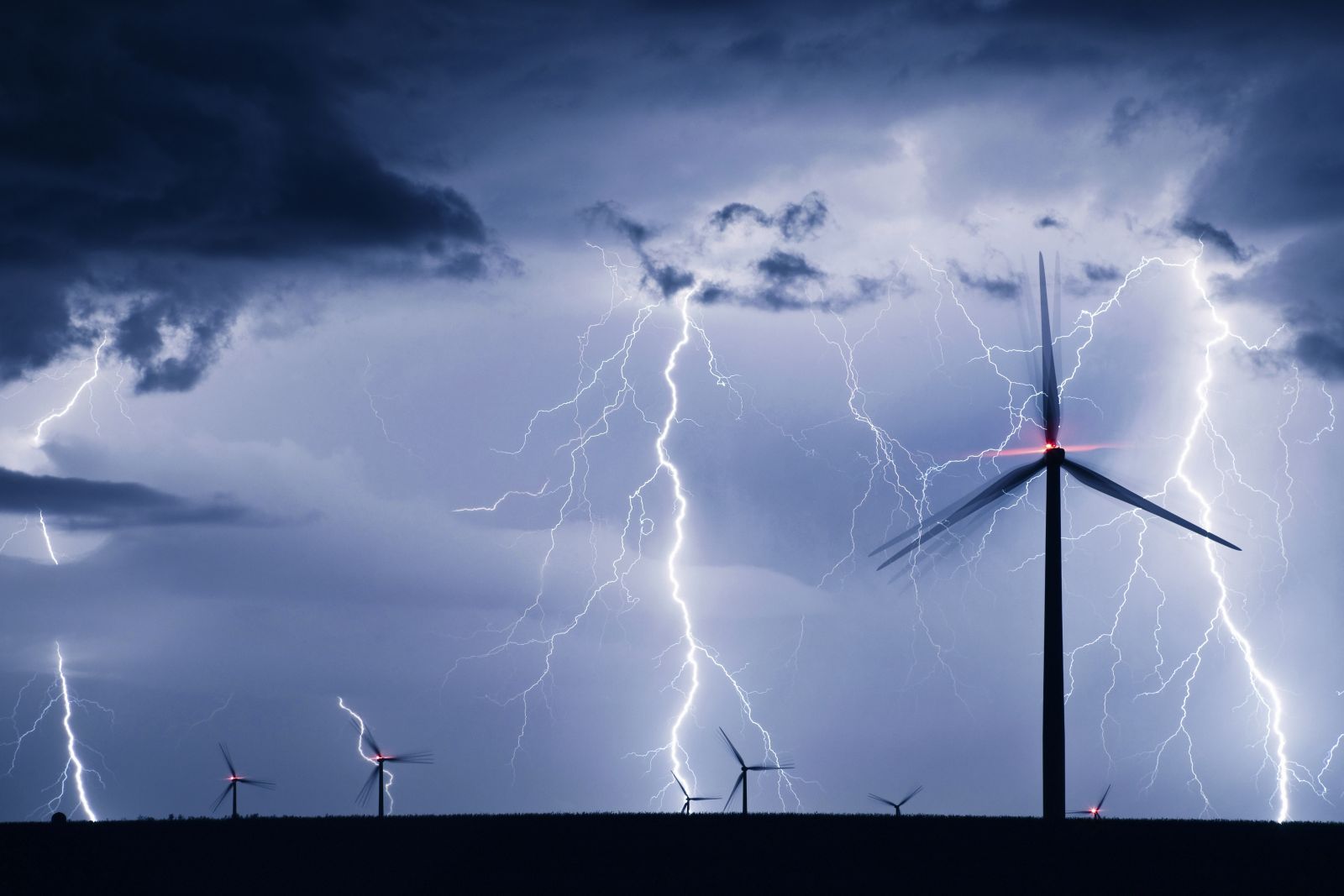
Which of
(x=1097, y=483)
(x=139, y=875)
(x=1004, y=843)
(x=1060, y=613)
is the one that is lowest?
(x=139, y=875)

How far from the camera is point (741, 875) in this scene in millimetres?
29234

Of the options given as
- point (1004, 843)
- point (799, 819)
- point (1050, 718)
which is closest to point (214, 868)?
point (799, 819)

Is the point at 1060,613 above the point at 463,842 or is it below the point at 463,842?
above

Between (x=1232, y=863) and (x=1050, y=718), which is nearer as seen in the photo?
(x=1232, y=863)

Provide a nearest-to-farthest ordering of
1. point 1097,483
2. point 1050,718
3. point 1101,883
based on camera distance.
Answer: point 1101,883, point 1050,718, point 1097,483

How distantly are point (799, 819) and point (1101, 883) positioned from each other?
9.03 m

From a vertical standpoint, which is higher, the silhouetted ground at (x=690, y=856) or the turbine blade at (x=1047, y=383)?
the turbine blade at (x=1047, y=383)

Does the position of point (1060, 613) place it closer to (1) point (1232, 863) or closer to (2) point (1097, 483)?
(2) point (1097, 483)

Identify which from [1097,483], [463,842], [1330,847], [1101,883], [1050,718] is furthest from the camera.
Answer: [1097,483]

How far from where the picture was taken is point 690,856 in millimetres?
31016

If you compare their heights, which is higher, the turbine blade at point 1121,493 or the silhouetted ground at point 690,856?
the turbine blade at point 1121,493

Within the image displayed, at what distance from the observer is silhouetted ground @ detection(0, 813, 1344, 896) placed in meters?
28.6

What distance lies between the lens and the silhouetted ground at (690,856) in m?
28.6

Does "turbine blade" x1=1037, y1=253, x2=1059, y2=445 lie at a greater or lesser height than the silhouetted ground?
greater
